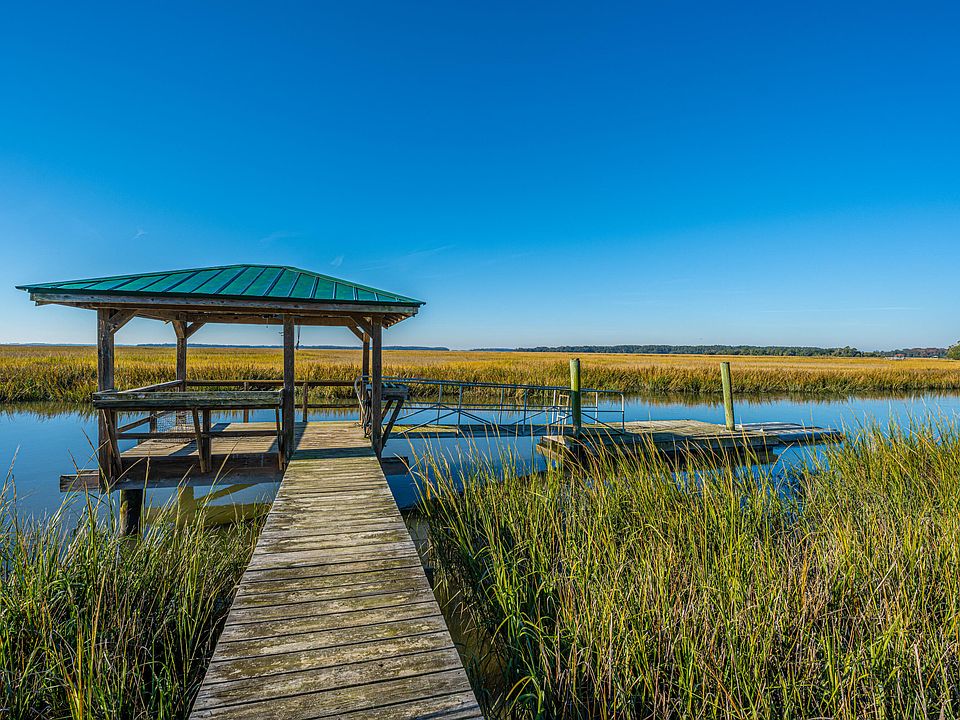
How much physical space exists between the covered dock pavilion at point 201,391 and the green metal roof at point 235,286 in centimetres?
1

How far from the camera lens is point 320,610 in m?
3.15

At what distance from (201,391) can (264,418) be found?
444 inches

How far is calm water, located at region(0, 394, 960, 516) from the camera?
8.56 m

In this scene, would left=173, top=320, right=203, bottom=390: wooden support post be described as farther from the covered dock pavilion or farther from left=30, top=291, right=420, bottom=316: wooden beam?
left=30, top=291, right=420, bottom=316: wooden beam

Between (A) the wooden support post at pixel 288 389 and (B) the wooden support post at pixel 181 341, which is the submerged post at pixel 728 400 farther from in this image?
(B) the wooden support post at pixel 181 341

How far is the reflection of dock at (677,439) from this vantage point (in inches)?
412

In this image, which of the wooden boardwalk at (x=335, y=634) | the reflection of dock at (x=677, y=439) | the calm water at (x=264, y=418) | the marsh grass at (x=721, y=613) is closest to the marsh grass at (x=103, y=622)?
the wooden boardwalk at (x=335, y=634)

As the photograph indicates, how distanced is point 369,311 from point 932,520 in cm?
727

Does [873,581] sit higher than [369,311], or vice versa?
[369,311]

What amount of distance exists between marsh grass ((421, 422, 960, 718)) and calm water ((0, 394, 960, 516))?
146cm

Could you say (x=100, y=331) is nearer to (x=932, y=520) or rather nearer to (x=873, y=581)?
(x=873, y=581)

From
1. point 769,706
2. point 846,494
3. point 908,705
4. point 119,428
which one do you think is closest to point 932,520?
point 846,494

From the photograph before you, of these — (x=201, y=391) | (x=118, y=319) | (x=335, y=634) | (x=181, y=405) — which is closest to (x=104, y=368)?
(x=118, y=319)

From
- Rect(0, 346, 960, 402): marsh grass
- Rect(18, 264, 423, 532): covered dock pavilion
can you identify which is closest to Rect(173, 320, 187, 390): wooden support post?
Rect(18, 264, 423, 532): covered dock pavilion
